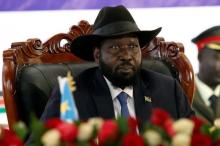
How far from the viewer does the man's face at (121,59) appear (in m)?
1.99

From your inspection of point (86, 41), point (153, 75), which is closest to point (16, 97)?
point (86, 41)

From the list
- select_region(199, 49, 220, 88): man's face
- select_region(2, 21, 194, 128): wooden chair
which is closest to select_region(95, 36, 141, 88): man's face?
select_region(2, 21, 194, 128): wooden chair

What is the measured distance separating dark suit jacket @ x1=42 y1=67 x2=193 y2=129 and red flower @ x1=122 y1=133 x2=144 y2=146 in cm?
98

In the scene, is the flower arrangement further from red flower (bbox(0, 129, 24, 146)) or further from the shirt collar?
the shirt collar

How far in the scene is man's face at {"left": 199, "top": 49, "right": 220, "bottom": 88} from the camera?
1050 mm

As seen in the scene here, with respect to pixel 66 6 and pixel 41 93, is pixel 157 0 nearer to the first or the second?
pixel 66 6

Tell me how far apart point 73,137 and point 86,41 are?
116 cm

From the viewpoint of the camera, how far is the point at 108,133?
97 cm

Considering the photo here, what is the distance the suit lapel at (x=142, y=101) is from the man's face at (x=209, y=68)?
0.89m

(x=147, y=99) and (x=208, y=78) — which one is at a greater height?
(x=208, y=78)

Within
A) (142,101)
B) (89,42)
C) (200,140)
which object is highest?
(89,42)

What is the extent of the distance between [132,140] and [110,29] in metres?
1.11

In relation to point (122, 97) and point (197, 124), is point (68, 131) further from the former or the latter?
point (122, 97)

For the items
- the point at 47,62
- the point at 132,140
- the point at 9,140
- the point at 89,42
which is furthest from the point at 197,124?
the point at 47,62
